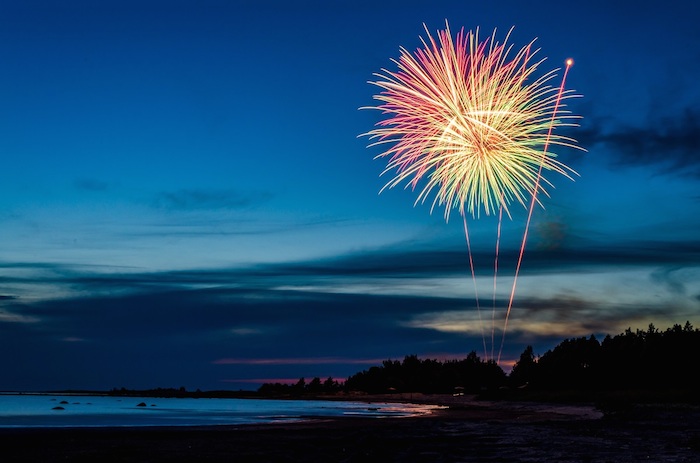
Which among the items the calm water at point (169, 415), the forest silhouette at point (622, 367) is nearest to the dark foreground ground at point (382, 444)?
the calm water at point (169, 415)

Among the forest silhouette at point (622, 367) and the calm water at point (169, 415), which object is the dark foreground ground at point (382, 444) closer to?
the calm water at point (169, 415)

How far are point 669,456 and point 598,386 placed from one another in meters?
97.0

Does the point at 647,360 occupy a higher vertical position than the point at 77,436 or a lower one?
higher

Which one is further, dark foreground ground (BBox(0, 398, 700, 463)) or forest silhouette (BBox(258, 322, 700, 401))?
forest silhouette (BBox(258, 322, 700, 401))

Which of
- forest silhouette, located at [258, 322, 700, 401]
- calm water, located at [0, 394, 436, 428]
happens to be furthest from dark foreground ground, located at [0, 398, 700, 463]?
forest silhouette, located at [258, 322, 700, 401]

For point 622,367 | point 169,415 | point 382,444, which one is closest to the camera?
point 382,444

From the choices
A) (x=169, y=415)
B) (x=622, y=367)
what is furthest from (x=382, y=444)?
(x=622, y=367)

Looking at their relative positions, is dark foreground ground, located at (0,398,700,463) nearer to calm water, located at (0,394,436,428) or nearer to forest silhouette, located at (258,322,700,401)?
calm water, located at (0,394,436,428)

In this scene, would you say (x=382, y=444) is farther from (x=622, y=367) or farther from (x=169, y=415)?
(x=622, y=367)

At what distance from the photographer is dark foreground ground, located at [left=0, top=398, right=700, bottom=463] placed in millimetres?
28047

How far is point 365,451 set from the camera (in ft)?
99.5

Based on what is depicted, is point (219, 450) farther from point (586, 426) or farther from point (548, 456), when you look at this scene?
point (586, 426)

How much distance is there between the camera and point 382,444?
3394 cm

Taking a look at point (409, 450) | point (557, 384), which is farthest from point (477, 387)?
point (409, 450)
